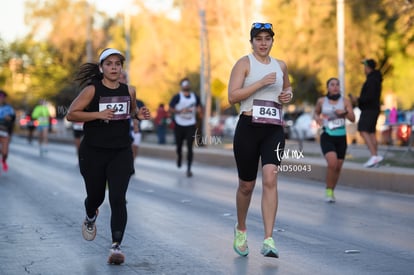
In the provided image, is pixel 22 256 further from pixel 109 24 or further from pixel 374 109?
pixel 109 24

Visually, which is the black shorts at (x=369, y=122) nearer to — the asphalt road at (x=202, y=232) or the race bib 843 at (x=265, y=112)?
the asphalt road at (x=202, y=232)

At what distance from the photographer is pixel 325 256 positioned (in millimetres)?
8562

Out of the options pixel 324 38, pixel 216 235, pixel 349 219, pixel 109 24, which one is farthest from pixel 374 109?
pixel 109 24

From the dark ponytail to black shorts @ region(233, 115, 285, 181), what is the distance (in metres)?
1.39

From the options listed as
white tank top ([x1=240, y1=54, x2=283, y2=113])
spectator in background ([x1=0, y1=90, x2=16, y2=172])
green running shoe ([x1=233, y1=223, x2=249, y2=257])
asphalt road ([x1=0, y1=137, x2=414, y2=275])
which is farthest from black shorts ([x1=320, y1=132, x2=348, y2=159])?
spectator in background ([x1=0, y1=90, x2=16, y2=172])

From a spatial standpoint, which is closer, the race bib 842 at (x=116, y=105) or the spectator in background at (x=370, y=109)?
the race bib 842 at (x=116, y=105)

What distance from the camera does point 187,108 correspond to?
19.2 m

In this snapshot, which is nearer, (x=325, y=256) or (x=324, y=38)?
(x=325, y=256)

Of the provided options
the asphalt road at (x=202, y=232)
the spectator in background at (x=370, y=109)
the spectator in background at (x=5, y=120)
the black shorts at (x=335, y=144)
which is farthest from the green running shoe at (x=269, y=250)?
the spectator in background at (x=5, y=120)

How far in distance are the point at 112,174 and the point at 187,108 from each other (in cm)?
1096

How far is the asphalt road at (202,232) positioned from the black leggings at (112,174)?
410mm

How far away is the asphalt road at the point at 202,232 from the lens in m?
8.05

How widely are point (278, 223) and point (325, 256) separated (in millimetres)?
2689

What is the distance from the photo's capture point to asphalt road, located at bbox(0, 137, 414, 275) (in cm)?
805
